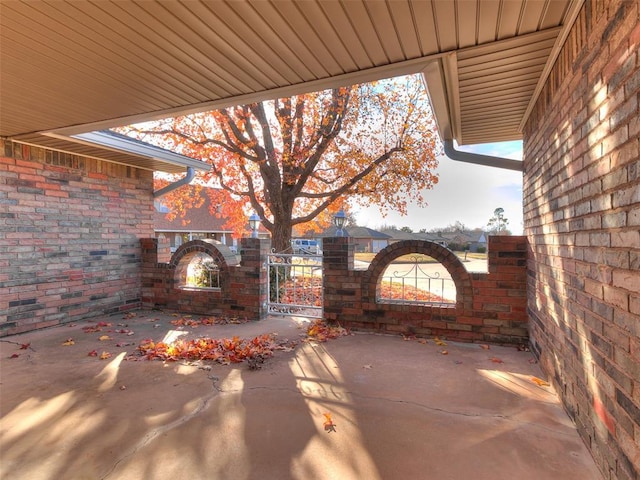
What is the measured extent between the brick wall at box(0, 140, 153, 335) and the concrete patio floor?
1226mm

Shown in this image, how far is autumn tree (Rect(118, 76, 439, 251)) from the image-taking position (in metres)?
10.5

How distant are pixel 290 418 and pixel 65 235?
475cm

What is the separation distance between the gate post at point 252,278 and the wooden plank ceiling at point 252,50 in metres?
2.39

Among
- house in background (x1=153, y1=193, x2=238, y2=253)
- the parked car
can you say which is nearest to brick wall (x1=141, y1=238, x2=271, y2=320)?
the parked car

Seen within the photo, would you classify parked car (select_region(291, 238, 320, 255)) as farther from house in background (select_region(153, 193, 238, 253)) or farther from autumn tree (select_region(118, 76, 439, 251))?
house in background (select_region(153, 193, 238, 253))

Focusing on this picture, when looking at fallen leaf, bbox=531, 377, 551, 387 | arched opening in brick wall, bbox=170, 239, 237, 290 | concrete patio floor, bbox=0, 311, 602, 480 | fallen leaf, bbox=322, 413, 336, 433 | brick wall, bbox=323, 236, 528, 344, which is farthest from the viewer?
arched opening in brick wall, bbox=170, 239, 237, 290

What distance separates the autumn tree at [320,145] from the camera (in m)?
10.5

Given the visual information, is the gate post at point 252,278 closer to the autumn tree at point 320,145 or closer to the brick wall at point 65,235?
the brick wall at point 65,235

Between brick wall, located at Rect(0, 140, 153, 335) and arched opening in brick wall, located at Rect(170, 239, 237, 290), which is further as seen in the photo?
arched opening in brick wall, located at Rect(170, 239, 237, 290)

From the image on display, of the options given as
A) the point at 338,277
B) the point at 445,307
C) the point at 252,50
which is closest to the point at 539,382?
the point at 445,307

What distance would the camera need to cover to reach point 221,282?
566cm

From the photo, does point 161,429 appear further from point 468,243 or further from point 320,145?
point 468,243

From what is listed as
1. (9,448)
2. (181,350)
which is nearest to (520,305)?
(181,350)

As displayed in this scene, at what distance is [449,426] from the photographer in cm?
235
